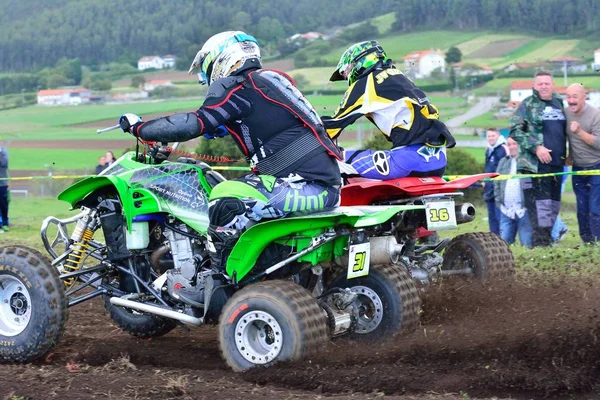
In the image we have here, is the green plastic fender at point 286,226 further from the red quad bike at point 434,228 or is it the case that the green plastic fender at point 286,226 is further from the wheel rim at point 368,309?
the wheel rim at point 368,309

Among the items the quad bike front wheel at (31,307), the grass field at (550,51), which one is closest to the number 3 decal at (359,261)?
the quad bike front wheel at (31,307)

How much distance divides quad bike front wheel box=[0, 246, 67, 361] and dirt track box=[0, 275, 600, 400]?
0.70 feet

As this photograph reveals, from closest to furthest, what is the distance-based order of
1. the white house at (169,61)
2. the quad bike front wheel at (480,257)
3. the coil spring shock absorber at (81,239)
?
the coil spring shock absorber at (81,239), the quad bike front wheel at (480,257), the white house at (169,61)

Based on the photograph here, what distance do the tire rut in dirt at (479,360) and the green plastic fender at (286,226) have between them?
804mm

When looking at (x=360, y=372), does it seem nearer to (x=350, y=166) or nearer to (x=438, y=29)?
(x=350, y=166)

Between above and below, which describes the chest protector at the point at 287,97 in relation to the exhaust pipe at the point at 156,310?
above

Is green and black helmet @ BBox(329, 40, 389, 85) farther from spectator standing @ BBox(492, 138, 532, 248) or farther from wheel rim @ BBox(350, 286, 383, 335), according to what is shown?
spectator standing @ BBox(492, 138, 532, 248)

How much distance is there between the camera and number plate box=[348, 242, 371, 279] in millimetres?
6457

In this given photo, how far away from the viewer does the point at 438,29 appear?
98.5ft

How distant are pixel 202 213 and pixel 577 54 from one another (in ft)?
47.1

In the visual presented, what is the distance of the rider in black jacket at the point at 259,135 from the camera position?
653cm

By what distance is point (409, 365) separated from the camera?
20.1 ft

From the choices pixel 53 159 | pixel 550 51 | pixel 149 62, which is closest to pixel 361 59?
pixel 550 51

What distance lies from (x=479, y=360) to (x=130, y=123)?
2.85 metres
